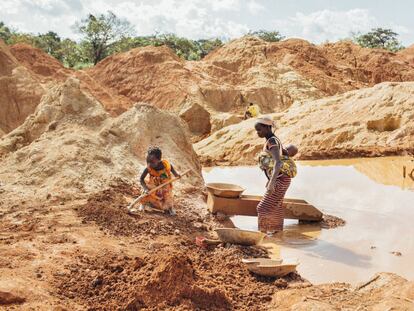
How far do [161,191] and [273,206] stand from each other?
134 centimetres

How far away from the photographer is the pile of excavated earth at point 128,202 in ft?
11.9

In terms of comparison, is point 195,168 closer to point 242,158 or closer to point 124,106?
point 242,158

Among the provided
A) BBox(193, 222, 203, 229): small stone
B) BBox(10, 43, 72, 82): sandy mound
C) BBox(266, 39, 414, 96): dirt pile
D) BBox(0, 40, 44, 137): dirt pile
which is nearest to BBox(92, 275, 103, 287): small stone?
BBox(193, 222, 203, 229): small stone

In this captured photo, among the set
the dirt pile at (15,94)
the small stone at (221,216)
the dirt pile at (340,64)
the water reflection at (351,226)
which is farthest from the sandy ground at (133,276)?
the dirt pile at (340,64)

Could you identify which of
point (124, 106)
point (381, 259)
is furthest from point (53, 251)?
point (124, 106)

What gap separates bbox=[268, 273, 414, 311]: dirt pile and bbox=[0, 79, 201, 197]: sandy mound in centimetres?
328

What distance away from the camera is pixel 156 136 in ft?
26.2

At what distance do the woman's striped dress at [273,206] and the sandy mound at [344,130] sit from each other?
874 cm

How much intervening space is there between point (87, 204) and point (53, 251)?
4.98 ft

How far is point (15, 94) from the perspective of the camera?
16406 millimetres

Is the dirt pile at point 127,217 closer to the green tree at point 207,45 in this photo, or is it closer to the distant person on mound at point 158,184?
the distant person on mound at point 158,184

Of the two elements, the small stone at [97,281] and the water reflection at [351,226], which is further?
the water reflection at [351,226]

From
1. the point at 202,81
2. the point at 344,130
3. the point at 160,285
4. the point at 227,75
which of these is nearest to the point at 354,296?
the point at 160,285

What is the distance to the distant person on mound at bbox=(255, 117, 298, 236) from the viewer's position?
5.80 metres
